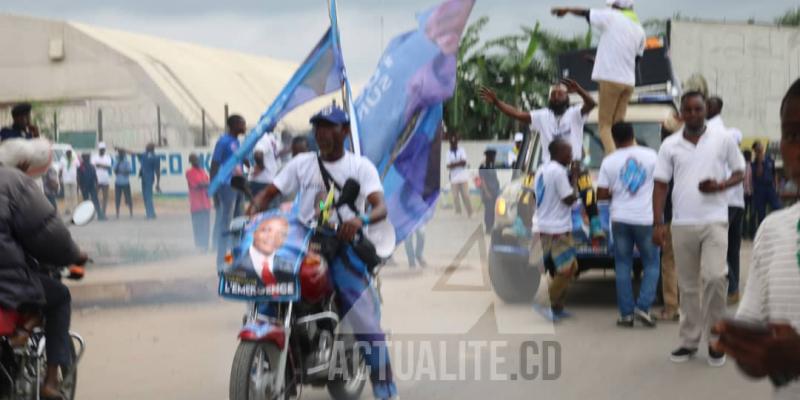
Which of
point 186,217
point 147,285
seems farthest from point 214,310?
point 186,217

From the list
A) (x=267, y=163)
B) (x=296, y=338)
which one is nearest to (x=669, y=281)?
(x=267, y=163)

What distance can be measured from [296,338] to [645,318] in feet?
15.7

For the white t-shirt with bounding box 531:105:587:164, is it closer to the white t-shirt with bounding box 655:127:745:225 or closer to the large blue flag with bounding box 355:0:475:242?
the large blue flag with bounding box 355:0:475:242

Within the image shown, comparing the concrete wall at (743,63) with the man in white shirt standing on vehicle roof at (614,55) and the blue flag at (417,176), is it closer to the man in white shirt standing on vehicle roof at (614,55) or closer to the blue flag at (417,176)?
the man in white shirt standing on vehicle roof at (614,55)

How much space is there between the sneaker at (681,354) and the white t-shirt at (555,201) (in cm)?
201

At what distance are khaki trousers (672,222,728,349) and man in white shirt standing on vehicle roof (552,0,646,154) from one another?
11.2 feet

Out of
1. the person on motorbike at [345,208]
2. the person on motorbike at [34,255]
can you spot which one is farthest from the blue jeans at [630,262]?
the person on motorbike at [34,255]

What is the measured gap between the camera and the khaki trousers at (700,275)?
25.9 feet

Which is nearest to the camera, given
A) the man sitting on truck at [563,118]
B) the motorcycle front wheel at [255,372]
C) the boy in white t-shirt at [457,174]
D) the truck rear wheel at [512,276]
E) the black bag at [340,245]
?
the motorcycle front wheel at [255,372]

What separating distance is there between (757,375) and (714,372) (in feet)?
18.3

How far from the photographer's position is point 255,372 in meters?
5.68

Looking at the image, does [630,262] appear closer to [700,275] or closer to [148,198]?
[700,275]

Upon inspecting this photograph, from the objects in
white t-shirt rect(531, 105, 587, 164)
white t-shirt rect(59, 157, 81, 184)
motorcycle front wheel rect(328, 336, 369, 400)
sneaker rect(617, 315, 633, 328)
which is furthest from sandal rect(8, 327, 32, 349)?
white t-shirt rect(59, 157, 81, 184)

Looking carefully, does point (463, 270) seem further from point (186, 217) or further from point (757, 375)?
point (186, 217)
